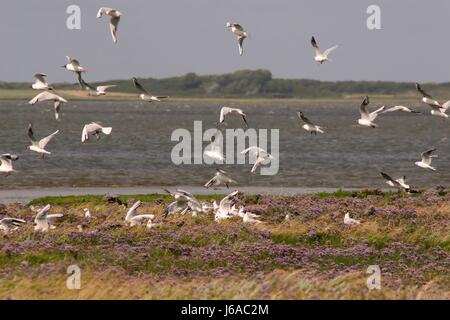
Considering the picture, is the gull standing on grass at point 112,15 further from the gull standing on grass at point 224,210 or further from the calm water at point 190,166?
the calm water at point 190,166

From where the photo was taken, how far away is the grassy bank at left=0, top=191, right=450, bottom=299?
754 inches

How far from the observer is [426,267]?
906 inches


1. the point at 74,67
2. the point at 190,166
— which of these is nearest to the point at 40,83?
the point at 74,67

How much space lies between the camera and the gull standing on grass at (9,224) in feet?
86.6

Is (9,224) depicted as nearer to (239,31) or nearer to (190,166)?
(239,31)

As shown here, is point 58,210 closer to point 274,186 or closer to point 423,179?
point 274,186

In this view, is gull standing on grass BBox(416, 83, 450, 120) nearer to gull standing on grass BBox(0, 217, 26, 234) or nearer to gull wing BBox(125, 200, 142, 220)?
gull wing BBox(125, 200, 142, 220)

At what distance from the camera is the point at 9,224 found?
2680cm

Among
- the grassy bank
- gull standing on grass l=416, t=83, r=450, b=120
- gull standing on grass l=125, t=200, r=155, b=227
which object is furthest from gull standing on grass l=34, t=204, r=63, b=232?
gull standing on grass l=416, t=83, r=450, b=120

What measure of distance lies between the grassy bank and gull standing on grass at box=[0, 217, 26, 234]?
Result: 0.94 ft

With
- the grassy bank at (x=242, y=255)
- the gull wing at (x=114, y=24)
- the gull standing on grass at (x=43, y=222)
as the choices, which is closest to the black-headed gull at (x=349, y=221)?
the grassy bank at (x=242, y=255)

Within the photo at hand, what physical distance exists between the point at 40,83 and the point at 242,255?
9562 millimetres

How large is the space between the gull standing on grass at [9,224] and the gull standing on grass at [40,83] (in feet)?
15.2

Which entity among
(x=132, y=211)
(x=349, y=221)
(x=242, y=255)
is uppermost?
(x=132, y=211)
